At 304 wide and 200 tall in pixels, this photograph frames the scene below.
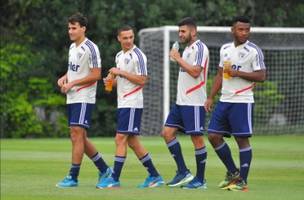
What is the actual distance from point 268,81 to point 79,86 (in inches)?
794

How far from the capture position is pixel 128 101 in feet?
45.8

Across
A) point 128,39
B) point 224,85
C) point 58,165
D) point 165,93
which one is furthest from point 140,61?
point 165,93

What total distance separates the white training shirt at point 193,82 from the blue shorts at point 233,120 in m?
0.45

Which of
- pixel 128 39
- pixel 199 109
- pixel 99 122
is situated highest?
pixel 128 39

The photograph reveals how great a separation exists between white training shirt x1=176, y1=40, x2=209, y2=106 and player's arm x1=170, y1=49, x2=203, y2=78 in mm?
111

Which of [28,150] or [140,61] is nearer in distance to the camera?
[140,61]

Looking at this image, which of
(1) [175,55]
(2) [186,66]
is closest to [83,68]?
(1) [175,55]

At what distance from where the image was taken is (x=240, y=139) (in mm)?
13406

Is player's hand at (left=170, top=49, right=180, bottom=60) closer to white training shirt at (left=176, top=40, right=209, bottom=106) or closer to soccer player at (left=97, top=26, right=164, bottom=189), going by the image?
white training shirt at (left=176, top=40, right=209, bottom=106)

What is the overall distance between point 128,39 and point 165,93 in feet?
50.3

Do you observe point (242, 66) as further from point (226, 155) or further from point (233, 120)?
point (226, 155)

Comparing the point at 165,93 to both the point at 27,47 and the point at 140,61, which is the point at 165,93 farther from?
the point at 140,61

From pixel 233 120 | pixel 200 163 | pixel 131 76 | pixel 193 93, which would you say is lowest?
pixel 200 163

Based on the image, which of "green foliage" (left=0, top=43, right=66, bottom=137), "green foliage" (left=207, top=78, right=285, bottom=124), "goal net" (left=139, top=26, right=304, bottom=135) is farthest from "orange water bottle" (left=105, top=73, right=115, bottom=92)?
"green foliage" (left=207, top=78, right=285, bottom=124)
